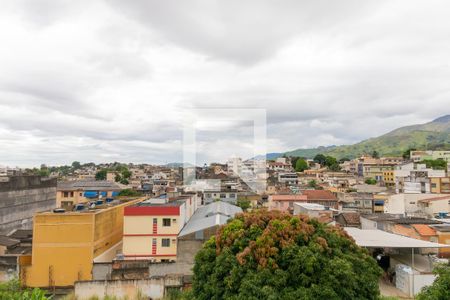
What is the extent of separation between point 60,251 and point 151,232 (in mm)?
4626

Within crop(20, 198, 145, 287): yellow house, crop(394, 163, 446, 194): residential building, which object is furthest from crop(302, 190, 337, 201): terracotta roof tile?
crop(20, 198, 145, 287): yellow house

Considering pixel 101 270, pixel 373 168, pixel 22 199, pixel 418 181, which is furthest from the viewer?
pixel 373 168

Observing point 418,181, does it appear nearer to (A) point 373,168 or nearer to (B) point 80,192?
(A) point 373,168

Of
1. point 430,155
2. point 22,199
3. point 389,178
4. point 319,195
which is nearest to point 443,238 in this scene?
point 319,195

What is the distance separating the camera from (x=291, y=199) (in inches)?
1357

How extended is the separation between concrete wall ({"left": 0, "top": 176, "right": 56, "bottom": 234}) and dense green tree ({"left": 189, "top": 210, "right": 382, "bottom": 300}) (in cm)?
2170

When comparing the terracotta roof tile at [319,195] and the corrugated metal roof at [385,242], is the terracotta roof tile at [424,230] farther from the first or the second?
the terracotta roof tile at [319,195]

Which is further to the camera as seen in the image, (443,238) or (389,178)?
(389,178)

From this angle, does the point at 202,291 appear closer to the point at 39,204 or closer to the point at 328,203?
the point at 39,204

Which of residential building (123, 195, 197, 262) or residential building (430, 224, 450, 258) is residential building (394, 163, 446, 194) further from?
residential building (123, 195, 197, 262)

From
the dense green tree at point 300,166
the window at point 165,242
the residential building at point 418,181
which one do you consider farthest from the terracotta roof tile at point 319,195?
the dense green tree at point 300,166

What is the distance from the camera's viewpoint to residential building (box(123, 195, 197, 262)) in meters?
18.5

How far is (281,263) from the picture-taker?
27.7 ft

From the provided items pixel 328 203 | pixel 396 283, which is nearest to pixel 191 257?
pixel 396 283
